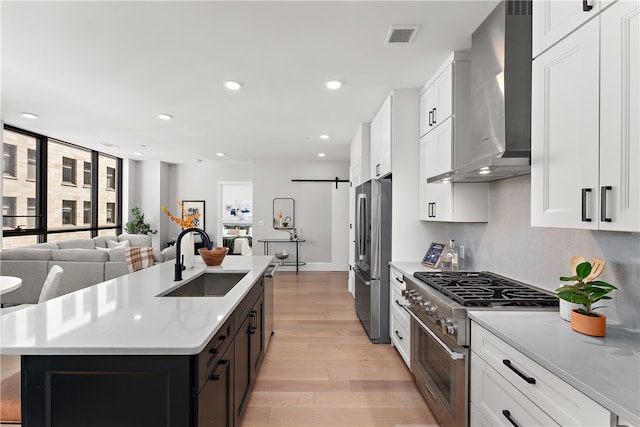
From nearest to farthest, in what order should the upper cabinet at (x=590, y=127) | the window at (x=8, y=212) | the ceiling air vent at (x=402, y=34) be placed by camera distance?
1. the upper cabinet at (x=590, y=127)
2. the ceiling air vent at (x=402, y=34)
3. the window at (x=8, y=212)

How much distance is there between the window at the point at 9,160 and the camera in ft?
15.5

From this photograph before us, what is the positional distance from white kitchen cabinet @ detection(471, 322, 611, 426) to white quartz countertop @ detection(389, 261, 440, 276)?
3.50 feet

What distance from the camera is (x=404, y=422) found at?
210cm

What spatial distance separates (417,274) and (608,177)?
148 cm

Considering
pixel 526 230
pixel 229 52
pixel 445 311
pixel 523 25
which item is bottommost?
pixel 445 311

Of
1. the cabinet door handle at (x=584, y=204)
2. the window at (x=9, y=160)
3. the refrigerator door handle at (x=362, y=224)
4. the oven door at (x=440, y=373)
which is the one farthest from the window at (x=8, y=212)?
the cabinet door handle at (x=584, y=204)

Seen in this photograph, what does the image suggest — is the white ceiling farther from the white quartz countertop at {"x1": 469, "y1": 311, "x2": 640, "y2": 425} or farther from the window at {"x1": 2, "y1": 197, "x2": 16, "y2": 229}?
the white quartz countertop at {"x1": 469, "y1": 311, "x2": 640, "y2": 425}

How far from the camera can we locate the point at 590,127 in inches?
49.0

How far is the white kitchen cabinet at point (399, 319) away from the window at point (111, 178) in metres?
6.88

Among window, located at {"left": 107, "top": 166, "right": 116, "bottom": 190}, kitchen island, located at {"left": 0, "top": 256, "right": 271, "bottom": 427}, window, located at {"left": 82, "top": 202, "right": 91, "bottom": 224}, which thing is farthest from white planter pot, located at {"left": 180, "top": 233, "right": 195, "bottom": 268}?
window, located at {"left": 107, "top": 166, "right": 116, "bottom": 190}

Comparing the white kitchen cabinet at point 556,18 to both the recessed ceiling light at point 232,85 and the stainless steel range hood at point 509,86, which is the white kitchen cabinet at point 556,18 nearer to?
the stainless steel range hood at point 509,86

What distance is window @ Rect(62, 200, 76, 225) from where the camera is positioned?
5.95 metres

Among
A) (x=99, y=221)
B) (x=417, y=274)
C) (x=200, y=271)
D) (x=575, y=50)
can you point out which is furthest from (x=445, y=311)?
(x=99, y=221)

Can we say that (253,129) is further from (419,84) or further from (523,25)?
(523,25)
